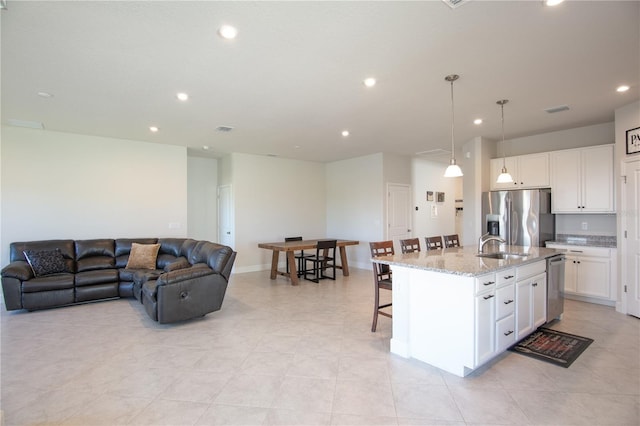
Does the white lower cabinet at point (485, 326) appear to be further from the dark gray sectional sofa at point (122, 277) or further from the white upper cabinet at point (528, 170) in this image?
the white upper cabinet at point (528, 170)

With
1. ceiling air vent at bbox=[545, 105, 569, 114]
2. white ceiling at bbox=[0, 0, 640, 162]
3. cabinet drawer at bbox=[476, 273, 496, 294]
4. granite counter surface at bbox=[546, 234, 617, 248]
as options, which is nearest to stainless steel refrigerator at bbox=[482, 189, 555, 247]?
granite counter surface at bbox=[546, 234, 617, 248]

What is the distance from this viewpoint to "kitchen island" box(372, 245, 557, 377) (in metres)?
2.52

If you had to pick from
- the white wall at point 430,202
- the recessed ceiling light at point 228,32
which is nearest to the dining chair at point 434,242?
the recessed ceiling light at point 228,32

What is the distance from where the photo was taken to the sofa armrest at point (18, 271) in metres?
4.26

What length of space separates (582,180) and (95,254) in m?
7.77

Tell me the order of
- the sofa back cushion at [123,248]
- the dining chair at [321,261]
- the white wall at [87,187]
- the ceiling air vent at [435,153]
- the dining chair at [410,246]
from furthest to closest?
the ceiling air vent at [435,153]
the dining chair at [321,261]
the sofa back cushion at [123,248]
the white wall at [87,187]
the dining chair at [410,246]

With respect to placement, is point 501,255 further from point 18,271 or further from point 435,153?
point 18,271

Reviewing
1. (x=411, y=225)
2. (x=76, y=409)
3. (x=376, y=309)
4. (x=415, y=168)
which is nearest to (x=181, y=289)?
(x=76, y=409)

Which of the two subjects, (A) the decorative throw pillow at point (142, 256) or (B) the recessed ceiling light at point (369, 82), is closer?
(B) the recessed ceiling light at point (369, 82)

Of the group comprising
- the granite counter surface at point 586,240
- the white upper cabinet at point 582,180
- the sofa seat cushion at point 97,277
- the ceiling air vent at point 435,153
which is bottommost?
the sofa seat cushion at point 97,277

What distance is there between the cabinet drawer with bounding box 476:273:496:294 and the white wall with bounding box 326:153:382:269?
4.63 m

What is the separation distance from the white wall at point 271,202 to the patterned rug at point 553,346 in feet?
18.1

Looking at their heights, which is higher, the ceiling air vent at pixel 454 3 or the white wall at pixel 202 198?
the ceiling air vent at pixel 454 3

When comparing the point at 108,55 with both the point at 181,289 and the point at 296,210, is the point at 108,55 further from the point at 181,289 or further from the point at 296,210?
the point at 296,210
